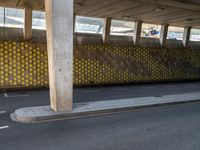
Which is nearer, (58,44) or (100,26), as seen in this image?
(58,44)

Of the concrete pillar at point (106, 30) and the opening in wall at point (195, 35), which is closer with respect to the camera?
the concrete pillar at point (106, 30)

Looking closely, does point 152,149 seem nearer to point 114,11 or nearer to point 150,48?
point 114,11

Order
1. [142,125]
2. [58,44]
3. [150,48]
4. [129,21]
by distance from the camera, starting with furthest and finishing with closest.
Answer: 1. [150,48]
2. [129,21]
3. [58,44]
4. [142,125]

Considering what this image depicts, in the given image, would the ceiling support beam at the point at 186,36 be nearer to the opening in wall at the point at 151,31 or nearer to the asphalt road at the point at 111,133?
the opening in wall at the point at 151,31

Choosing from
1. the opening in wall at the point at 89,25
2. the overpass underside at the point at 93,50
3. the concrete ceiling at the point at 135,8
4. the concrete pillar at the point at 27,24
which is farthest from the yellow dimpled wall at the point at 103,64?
the concrete ceiling at the point at 135,8

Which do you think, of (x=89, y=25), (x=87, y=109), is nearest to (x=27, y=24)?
(x=89, y=25)

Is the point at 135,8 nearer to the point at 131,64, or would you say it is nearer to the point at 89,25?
the point at 89,25

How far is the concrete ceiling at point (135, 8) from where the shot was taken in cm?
1371

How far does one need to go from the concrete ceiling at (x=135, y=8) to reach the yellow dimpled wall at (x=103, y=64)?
8.32ft

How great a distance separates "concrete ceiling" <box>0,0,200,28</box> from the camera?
45.0ft

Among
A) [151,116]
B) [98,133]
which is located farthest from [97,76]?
[98,133]

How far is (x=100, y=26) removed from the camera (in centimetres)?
1883

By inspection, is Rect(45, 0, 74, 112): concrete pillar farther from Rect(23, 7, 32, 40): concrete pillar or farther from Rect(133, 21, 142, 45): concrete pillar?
Rect(133, 21, 142, 45): concrete pillar

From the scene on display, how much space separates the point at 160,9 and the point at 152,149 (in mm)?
11741
